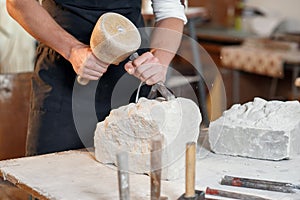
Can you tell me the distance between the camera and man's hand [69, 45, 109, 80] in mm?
1397

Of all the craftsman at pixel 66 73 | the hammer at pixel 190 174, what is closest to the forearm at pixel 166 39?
the craftsman at pixel 66 73

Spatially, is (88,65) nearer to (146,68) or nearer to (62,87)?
(146,68)

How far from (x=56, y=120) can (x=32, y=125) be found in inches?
2.9

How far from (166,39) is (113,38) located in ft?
1.02

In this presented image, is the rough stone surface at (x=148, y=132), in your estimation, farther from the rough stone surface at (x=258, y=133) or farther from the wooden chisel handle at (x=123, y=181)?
the wooden chisel handle at (x=123, y=181)

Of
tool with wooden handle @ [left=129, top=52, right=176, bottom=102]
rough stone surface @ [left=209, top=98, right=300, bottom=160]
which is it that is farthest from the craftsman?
rough stone surface @ [left=209, top=98, right=300, bottom=160]

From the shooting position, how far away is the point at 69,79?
1643 millimetres

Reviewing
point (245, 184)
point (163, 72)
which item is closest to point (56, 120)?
point (163, 72)

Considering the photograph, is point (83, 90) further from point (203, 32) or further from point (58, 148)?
point (203, 32)

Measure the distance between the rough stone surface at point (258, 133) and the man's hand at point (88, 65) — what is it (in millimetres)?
302

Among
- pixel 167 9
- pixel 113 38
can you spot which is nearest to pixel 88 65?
pixel 113 38

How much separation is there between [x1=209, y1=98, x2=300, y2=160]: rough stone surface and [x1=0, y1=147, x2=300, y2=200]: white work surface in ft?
0.07

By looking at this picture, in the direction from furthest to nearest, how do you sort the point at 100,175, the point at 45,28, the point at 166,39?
the point at 166,39, the point at 45,28, the point at 100,175

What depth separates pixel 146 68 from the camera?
1.40 metres
